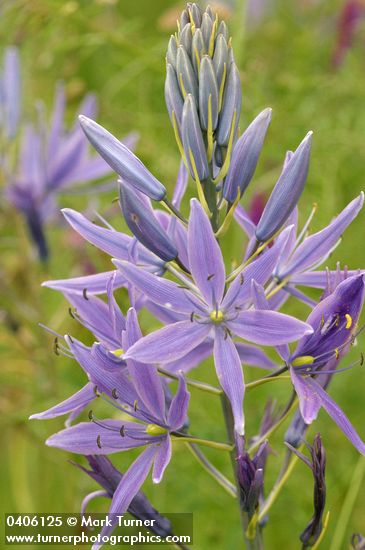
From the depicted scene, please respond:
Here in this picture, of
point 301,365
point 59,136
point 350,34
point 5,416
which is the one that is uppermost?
point 350,34

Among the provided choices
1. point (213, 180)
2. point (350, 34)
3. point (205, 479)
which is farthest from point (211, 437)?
point (350, 34)

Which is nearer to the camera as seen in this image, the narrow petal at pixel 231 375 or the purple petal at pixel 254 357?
the narrow petal at pixel 231 375

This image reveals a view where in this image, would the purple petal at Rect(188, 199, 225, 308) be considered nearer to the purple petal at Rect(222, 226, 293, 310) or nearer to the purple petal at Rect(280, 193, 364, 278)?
the purple petal at Rect(222, 226, 293, 310)

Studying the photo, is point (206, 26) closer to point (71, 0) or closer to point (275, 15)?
point (71, 0)

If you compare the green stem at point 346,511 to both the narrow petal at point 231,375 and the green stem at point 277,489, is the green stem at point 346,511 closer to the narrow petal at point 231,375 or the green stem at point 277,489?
the green stem at point 277,489

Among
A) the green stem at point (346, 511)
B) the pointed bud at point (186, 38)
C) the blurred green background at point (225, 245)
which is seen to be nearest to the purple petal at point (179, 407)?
the pointed bud at point (186, 38)

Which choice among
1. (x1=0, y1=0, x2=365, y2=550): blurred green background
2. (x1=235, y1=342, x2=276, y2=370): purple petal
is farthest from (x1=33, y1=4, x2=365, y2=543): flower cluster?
(x1=0, y1=0, x2=365, y2=550): blurred green background

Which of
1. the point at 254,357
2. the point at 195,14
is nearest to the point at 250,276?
the point at 254,357

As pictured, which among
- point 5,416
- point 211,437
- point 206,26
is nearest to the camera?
point 206,26
